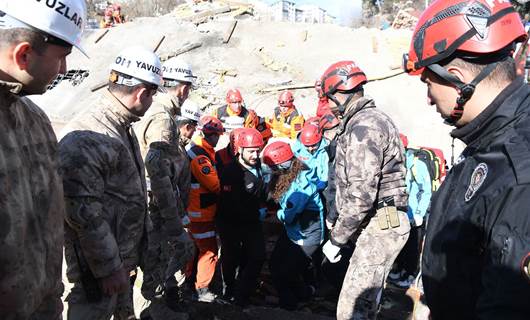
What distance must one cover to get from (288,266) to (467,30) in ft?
11.7

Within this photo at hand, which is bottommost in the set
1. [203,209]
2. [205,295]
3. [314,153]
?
[205,295]

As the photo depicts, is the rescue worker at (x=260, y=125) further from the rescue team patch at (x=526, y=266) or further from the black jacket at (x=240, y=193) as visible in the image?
the rescue team patch at (x=526, y=266)

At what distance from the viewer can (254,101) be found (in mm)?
15938

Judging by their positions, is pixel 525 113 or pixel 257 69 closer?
pixel 525 113

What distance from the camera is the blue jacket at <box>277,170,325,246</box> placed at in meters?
4.85

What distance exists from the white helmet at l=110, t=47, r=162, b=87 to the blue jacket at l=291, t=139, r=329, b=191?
2.29m

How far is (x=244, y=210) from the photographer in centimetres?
492

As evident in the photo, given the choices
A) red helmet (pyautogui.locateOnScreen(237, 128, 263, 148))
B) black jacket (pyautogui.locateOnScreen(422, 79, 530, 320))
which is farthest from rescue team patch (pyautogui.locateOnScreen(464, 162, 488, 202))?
red helmet (pyautogui.locateOnScreen(237, 128, 263, 148))

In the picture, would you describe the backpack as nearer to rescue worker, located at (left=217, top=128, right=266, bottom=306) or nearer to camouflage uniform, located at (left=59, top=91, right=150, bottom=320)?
rescue worker, located at (left=217, top=128, right=266, bottom=306)

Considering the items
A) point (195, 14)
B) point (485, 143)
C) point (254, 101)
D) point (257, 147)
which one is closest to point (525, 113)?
point (485, 143)

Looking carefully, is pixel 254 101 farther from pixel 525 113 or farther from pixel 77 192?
pixel 525 113

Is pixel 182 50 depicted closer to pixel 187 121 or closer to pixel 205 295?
pixel 187 121

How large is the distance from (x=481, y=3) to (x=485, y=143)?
0.64 meters

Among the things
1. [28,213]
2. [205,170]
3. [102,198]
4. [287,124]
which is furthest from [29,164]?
[287,124]
